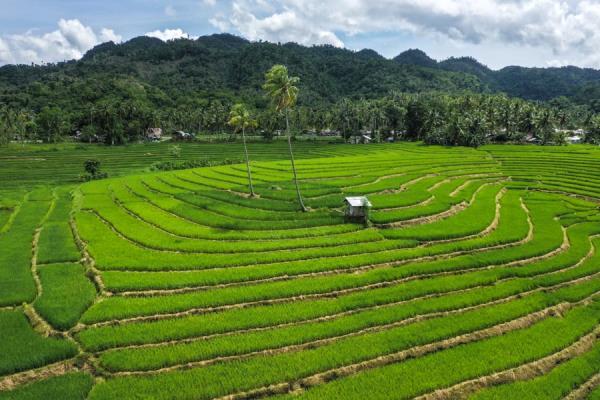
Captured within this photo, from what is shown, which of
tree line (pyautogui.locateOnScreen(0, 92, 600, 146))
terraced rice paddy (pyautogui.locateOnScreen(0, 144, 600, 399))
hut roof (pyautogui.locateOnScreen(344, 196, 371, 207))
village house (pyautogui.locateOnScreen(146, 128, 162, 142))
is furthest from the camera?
village house (pyautogui.locateOnScreen(146, 128, 162, 142))

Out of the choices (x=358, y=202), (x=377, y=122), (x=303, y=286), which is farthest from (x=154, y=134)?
(x=303, y=286)

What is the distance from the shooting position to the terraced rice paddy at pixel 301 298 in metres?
17.2

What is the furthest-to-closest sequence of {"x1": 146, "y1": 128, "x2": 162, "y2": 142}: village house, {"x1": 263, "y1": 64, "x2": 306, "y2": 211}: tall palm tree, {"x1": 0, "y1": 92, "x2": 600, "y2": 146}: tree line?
{"x1": 146, "y1": 128, "x2": 162, "y2": 142}: village house
{"x1": 0, "y1": 92, "x2": 600, "y2": 146}: tree line
{"x1": 263, "y1": 64, "x2": 306, "y2": 211}: tall palm tree

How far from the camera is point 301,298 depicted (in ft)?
80.7

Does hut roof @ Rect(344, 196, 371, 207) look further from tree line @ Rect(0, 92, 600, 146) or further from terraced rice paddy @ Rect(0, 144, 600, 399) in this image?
tree line @ Rect(0, 92, 600, 146)

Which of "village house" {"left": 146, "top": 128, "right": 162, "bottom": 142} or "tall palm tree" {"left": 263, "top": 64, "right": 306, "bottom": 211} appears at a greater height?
"tall palm tree" {"left": 263, "top": 64, "right": 306, "bottom": 211}

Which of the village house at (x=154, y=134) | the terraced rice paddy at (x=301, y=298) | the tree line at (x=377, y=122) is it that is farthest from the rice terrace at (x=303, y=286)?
the village house at (x=154, y=134)

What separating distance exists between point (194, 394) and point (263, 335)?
4836 millimetres

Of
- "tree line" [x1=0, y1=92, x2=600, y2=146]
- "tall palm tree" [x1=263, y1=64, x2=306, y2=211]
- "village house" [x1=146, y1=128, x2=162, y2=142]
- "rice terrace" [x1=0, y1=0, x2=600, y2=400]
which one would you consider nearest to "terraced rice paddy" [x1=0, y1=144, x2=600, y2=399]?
"rice terrace" [x1=0, y1=0, x2=600, y2=400]

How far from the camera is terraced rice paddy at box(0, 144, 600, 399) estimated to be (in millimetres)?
17203

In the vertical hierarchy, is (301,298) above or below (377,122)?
below

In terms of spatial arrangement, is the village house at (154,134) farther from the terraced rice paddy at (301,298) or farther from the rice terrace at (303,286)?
the terraced rice paddy at (301,298)

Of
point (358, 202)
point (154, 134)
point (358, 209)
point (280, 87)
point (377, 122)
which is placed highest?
point (280, 87)

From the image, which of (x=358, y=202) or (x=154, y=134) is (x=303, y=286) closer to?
(x=358, y=202)
